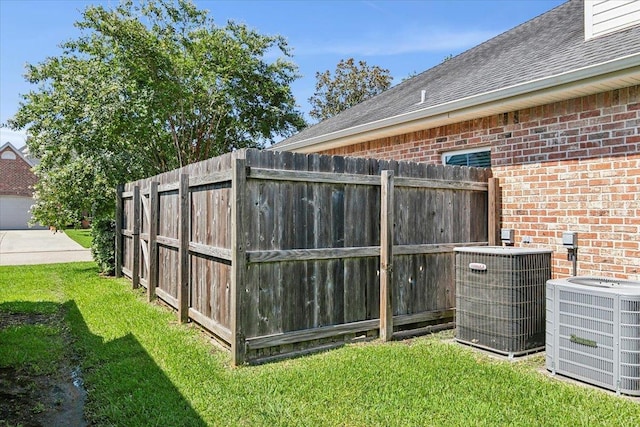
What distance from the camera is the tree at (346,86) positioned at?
3212 centimetres

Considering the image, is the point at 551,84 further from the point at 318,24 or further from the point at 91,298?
the point at 318,24

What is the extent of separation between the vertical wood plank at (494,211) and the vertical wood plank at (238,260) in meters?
3.41

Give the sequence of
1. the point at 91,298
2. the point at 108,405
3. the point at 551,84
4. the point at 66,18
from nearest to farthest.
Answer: the point at 108,405 < the point at 551,84 < the point at 91,298 < the point at 66,18

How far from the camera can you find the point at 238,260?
4312 mm

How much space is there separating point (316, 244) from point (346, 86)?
29757mm

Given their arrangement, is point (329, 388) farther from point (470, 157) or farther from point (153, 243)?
point (153, 243)

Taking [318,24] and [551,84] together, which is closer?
[551,84]

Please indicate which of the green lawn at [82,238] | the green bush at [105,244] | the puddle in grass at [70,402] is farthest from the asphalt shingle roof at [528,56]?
the green lawn at [82,238]

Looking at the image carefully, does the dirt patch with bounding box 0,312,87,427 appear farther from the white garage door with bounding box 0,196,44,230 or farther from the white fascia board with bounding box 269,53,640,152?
the white garage door with bounding box 0,196,44,230

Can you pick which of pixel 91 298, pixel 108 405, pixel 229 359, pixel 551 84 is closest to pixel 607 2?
pixel 551 84

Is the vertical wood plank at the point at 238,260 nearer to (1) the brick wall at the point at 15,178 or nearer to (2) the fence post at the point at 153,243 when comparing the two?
(2) the fence post at the point at 153,243

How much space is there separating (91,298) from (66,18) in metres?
12.2

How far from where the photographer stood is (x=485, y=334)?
486 centimetres

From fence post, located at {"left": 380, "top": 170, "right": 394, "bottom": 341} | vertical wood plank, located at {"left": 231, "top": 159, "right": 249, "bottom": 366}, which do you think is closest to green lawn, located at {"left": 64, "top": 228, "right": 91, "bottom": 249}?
vertical wood plank, located at {"left": 231, "top": 159, "right": 249, "bottom": 366}
